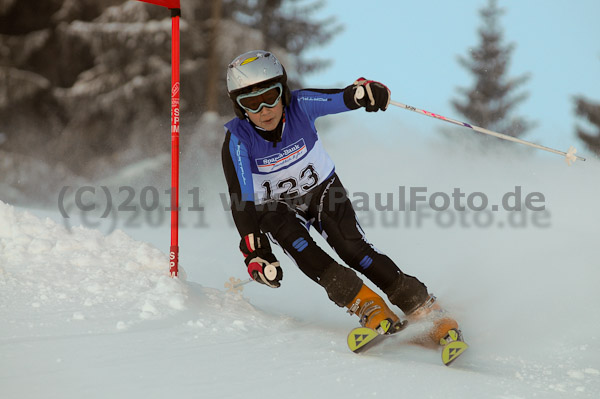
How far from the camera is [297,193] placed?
12.9ft

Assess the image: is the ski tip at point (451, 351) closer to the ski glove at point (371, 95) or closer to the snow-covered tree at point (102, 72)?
the ski glove at point (371, 95)

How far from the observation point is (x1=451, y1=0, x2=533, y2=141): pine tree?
22000mm

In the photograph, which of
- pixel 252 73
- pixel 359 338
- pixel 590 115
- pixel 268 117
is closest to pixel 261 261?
pixel 359 338

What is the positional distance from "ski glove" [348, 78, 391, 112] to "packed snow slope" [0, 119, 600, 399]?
4.98 feet

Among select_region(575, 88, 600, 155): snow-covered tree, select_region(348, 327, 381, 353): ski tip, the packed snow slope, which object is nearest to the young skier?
select_region(348, 327, 381, 353): ski tip

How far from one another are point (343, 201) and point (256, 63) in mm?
1112

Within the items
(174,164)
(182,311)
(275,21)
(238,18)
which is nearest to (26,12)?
(238,18)

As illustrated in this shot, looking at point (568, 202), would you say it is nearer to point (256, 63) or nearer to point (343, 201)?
point (343, 201)

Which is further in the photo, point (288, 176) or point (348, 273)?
point (288, 176)

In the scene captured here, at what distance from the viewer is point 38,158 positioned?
14.4 meters

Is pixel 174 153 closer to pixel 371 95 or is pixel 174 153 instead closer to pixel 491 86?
pixel 371 95

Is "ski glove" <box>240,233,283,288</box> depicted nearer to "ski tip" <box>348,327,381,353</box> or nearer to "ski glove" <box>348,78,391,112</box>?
"ski tip" <box>348,327,381,353</box>

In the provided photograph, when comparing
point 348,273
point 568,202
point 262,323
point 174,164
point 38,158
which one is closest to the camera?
point 348,273

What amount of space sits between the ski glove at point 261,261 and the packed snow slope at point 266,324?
0.38m
